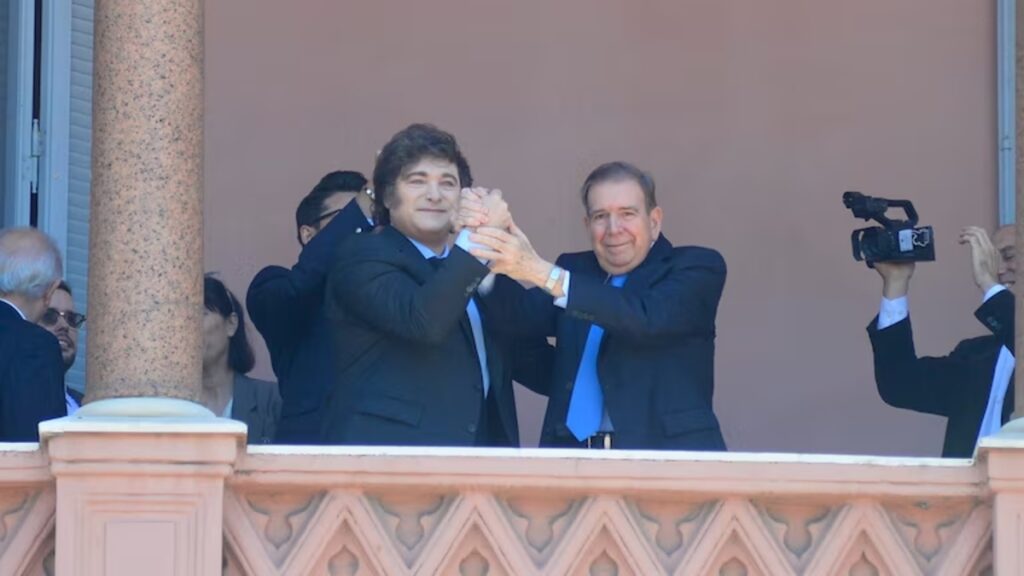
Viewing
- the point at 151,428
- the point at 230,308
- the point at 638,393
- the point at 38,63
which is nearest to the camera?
the point at 151,428

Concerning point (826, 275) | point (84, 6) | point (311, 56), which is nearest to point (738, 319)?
point (826, 275)

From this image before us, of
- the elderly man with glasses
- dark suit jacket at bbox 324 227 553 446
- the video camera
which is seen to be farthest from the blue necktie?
the elderly man with glasses

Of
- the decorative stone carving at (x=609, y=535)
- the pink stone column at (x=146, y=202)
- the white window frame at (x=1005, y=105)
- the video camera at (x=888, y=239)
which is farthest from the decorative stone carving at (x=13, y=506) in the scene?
the white window frame at (x=1005, y=105)

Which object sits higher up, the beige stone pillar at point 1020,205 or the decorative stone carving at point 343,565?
the beige stone pillar at point 1020,205

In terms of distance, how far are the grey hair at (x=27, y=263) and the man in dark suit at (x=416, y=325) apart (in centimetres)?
92

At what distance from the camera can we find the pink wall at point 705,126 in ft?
36.6

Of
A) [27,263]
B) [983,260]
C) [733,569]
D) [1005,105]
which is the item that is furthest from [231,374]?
[1005,105]

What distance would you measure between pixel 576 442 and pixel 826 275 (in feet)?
9.72

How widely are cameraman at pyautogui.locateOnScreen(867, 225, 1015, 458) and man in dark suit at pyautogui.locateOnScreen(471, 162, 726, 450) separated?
2.65ft

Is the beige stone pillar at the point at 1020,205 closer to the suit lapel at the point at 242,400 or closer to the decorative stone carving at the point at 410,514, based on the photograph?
the decorative stone carving at the point at 410,514

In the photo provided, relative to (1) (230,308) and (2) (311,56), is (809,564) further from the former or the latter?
(2) (311,56)

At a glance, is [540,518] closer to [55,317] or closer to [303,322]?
[303,322]

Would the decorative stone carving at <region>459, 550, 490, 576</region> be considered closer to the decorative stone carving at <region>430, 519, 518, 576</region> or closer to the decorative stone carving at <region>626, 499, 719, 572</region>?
the decorative stone carving at <region>430, 519, 518, 576</region>

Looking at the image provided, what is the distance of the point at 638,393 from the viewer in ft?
27.4
